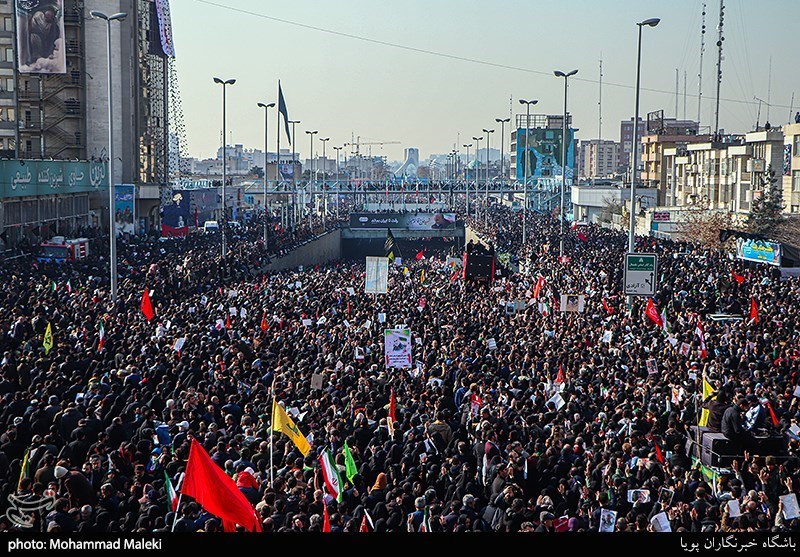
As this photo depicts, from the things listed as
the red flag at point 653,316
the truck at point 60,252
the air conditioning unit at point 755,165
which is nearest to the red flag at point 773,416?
the red flag at point 653,316

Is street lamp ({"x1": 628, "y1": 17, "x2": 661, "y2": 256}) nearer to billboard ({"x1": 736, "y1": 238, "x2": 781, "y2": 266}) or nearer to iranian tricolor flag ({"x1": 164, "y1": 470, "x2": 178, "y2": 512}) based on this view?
billboard ({"x1": 736, "y1": 238, "x2": 781, "y2": 266})

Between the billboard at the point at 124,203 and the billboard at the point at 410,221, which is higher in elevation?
the billboard at the point at 124,203

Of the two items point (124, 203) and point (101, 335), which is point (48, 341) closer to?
point (101, 335)

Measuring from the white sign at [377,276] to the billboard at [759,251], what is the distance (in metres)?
12.6

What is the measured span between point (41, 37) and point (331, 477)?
52.9 meters

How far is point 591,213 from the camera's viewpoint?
88688 mm

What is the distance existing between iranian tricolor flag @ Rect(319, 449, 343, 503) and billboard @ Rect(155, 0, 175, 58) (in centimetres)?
6320

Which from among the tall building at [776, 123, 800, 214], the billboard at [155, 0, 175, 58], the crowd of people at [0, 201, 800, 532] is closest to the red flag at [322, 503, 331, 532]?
the crowd of people at [0, 201, 800, 532]

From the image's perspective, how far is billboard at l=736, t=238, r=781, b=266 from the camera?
34562mm

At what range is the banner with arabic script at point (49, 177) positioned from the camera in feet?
142

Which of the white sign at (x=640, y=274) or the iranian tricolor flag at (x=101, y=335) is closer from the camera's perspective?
the iranian tricolor flag at (x=101, y=335)

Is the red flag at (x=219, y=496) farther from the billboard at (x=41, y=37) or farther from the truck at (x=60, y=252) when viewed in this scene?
the billboard at (x=41, y=37)

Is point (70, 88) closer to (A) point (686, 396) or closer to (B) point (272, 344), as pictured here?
(B) point (272, 344)

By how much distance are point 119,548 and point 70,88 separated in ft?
209
